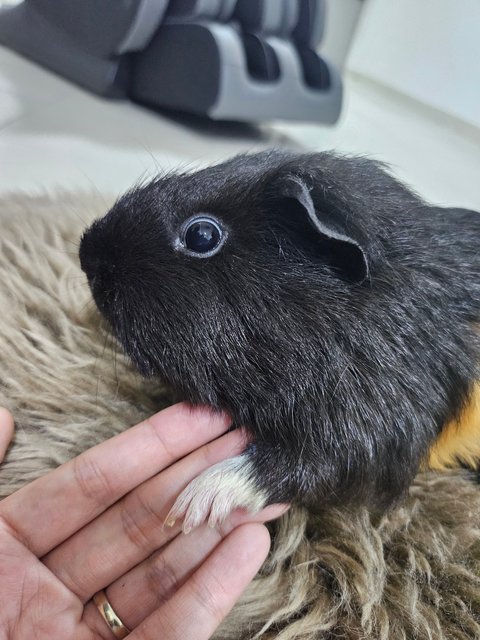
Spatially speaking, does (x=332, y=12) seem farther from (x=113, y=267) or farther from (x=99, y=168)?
(x=113, y=267)

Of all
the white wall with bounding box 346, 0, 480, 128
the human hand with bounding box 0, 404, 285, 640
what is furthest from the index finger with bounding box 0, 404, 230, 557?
the white wall with bounding box 346, 0, 480, 128

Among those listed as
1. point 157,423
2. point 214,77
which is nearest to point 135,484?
point 157,423

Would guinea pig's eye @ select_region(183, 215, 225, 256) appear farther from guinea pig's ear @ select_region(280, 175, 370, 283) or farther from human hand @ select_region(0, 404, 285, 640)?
human hand @ select_region(0, 404, 285, 640)

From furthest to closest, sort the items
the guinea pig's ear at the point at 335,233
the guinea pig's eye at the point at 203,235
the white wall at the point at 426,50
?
the white wall at the point at 426,50 < the guinea pig's eye at the point at 203,235 < the guinea pig's ear at the point at 335,233

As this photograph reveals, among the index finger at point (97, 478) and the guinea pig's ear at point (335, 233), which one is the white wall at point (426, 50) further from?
the index finger at point (97, 478)

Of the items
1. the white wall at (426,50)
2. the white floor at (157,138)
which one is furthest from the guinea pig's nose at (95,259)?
the white wall at (426,50)

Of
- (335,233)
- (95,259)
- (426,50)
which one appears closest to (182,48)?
(426,50)

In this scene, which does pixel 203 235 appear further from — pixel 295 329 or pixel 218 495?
pixel 218 495
